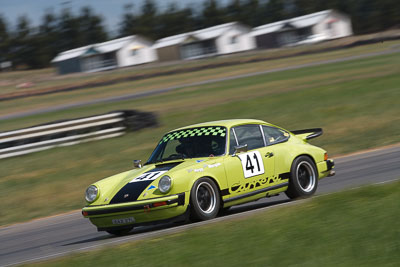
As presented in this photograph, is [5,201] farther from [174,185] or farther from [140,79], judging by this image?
[140,79]

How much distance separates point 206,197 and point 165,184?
596 millimetres

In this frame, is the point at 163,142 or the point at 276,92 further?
the point at 276,92

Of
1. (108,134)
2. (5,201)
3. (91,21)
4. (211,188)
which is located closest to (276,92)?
(108,134)

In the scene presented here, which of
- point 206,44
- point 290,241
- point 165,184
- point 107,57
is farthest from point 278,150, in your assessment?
point 206,44

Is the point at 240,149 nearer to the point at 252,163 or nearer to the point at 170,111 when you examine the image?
the point at 252,163

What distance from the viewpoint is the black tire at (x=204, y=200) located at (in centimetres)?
761

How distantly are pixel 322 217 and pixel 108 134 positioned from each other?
12.4 meters

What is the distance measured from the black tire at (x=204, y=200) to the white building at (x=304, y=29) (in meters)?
77.1

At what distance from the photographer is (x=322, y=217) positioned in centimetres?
633

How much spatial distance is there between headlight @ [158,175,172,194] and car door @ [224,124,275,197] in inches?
35.1

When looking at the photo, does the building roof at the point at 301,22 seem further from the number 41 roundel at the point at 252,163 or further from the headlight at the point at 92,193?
the headlight at the point at 92,193

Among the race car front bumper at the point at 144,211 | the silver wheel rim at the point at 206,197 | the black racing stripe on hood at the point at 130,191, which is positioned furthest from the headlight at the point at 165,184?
the silver wheel rim at the point at 206,197

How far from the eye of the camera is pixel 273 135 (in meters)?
9.11

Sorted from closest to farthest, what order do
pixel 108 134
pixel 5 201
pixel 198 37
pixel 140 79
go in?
pixel 5 201
pixel 108 134
pixel 140 79
pixel 198 37
